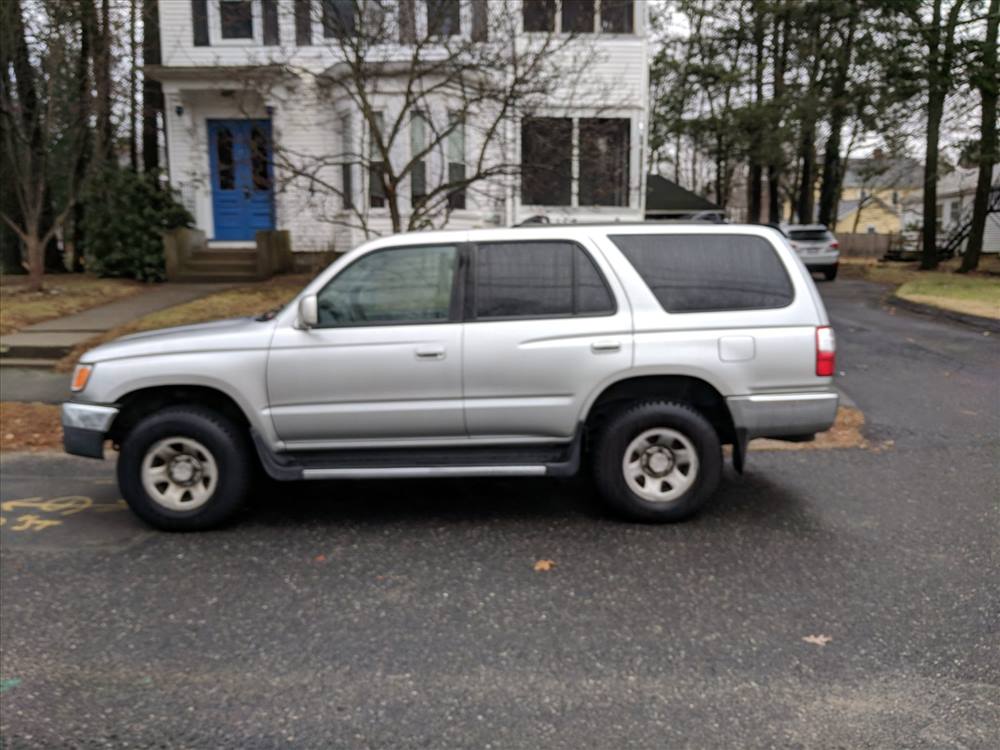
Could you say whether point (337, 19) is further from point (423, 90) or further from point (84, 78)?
point (84, 78)

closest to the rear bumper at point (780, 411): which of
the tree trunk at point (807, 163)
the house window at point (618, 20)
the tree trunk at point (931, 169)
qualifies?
the house window at point (618, 20)

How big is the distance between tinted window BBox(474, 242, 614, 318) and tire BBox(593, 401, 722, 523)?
0.74 m

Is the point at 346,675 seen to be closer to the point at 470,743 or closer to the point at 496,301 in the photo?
the point at 470,743

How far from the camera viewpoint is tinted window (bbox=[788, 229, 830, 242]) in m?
23.6

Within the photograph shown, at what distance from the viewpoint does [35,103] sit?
14.1 metres

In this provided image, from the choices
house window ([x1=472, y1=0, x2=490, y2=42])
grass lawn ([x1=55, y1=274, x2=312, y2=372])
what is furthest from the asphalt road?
house window ([x1=472, y1=0, x2=490, y2=42])

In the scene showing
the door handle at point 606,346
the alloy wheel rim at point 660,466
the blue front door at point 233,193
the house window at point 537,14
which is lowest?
the alloy wheel rim at point 660,466

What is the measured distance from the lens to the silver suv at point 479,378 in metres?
5.16

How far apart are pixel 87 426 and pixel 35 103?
11.4 m

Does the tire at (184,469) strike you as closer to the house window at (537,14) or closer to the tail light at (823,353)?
the tail light at (823,353)

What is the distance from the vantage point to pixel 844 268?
95.5 feet

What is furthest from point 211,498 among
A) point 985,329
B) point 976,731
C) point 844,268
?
point 844,268

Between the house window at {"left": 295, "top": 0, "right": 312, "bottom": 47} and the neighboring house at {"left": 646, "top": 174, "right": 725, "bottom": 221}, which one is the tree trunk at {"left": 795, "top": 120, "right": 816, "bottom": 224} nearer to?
the neighboring house at {"left": 646, "top": 174, "right": 725, "bottom": 221}

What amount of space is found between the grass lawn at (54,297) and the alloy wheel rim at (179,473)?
25.3 feet
